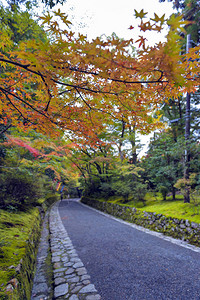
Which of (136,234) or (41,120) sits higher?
(41,120)

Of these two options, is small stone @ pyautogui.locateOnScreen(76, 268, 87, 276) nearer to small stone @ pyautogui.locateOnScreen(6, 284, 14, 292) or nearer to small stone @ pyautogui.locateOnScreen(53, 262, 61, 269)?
small stone @ pyautogui.locateOnScreen(53, 262, 61, 269)

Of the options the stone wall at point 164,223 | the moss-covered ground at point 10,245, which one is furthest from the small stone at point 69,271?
the stone wall at point 164,223

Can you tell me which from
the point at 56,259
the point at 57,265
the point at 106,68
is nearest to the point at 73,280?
the point at 57,265

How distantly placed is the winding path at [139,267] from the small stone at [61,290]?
0.54m

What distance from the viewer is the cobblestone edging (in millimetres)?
2688

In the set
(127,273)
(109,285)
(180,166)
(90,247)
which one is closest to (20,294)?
(109,285)

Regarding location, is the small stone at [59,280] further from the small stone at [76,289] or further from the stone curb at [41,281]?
the small stone at [76,289]

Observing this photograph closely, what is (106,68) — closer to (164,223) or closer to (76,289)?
(76,289)

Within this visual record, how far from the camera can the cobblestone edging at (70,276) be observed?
106 inches

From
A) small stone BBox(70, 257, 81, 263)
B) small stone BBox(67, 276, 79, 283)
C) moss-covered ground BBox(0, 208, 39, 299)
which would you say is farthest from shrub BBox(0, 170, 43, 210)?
small stone BBox(67, 276, 79, 283)

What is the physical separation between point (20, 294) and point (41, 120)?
2.53 m

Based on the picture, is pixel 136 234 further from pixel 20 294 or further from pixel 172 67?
pixel 172 67

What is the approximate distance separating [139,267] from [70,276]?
1482mm

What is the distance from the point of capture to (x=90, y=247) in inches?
190
